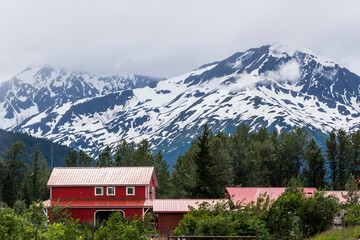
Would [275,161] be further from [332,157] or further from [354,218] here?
[354,218]

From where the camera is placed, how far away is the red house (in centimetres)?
7031

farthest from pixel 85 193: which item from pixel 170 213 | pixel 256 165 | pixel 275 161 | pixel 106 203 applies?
pixel 275 161

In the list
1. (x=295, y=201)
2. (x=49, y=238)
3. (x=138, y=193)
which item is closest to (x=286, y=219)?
(x=295, y=201)

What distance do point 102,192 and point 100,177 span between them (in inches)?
101

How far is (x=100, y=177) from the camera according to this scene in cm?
7456

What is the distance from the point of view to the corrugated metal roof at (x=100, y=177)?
73250 millimetres

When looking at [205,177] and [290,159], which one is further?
[290,159]

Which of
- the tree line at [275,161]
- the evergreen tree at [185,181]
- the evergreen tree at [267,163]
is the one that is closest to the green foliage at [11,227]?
the evergreen tree at [185,181]

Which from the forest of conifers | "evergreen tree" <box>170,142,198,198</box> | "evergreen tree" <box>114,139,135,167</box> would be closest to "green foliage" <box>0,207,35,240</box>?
"evergreen tree" <box>170,142,198,198</box>

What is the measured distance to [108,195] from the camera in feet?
239

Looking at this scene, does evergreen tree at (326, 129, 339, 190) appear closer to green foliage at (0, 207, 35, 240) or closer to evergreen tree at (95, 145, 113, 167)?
evergreen tree at (95, 145, 113, 167)

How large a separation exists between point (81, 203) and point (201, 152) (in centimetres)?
1942

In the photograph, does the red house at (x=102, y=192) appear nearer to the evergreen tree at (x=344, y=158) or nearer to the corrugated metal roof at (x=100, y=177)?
the corrugated metal roof at (x=100, y=177)

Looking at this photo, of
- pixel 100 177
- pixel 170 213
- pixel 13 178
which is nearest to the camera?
pixel 170 213
